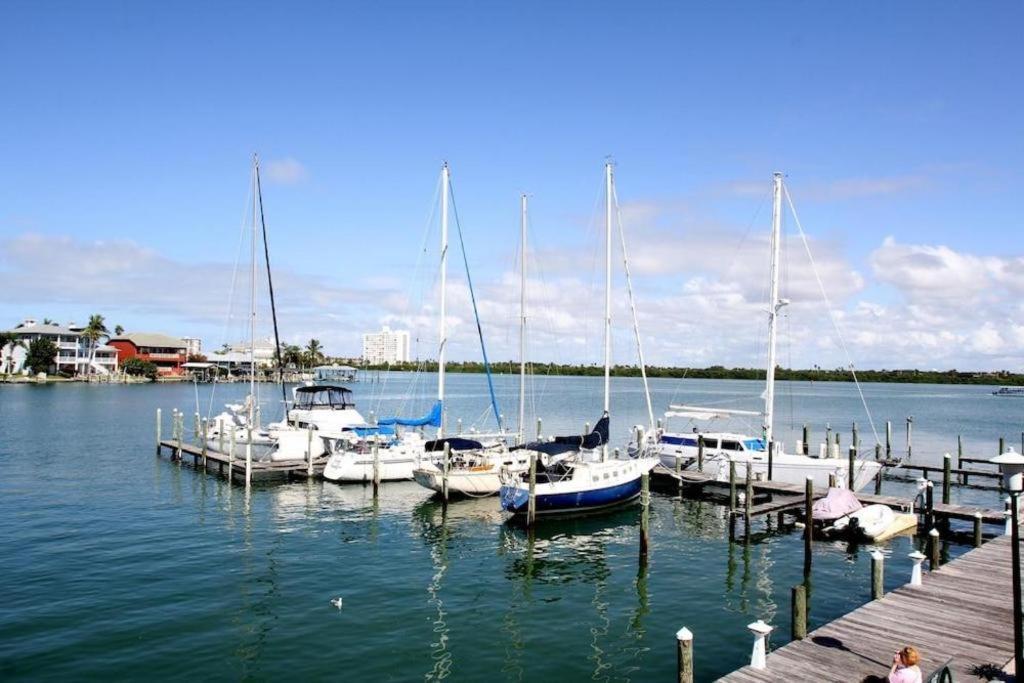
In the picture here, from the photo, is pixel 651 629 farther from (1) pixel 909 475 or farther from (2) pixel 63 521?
(1) pixel 909 475

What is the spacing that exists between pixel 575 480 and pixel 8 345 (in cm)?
15672

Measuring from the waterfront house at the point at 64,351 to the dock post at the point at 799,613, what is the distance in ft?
544

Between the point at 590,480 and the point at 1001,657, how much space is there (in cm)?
1873

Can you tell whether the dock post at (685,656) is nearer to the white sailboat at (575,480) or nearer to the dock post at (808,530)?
the dock post at (808,530)

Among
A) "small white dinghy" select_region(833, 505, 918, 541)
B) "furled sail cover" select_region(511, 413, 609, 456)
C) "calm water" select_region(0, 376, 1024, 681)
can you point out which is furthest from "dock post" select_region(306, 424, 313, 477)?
"small white dinghy" select_region(833, 505, 918, 541)

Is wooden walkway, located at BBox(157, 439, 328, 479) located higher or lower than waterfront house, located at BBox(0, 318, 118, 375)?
lower

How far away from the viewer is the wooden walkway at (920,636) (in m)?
13.1

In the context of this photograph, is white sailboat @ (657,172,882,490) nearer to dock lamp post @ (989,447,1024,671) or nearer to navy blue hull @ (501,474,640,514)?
navy blue hull @ (501,474,640,514)

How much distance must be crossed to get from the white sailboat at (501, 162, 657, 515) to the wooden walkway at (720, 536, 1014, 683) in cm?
1390

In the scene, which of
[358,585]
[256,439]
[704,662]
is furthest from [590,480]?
[256,439]

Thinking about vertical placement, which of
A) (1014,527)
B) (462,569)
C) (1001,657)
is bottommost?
(462,569)

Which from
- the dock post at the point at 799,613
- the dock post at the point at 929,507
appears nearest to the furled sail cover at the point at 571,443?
the dock post at the point at 929,507

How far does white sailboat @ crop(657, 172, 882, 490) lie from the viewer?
35344 mm

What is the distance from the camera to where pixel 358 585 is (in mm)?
21391
